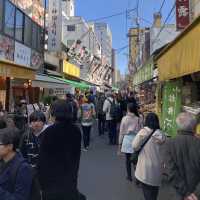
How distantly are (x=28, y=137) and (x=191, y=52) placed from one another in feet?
7.73

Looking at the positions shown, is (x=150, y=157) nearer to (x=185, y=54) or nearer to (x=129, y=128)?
(x=185, y=54)

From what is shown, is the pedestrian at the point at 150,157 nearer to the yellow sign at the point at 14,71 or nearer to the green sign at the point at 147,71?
the yellow sign at the point at 14,71

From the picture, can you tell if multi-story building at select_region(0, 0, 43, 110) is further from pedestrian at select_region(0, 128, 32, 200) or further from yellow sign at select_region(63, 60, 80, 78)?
yellow sign at select_region(63, 60, 80, 78)

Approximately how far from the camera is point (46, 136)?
4117 mm

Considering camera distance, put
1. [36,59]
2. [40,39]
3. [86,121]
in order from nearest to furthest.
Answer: [86,121] < [36,59] < [40,39]

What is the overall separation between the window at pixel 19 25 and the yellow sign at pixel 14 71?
157 inches

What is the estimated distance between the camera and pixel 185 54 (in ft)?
18.9

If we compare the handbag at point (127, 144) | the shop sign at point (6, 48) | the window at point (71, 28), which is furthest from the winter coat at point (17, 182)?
the window at point (71, 28)

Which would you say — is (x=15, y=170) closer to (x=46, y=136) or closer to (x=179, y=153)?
(x=46, y=136)

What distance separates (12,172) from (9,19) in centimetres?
1608

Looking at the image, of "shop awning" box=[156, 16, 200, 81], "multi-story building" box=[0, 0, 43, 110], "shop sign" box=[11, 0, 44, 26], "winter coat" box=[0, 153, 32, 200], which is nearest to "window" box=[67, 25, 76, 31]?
"shop sign" box=[11, 0, 44, 26]

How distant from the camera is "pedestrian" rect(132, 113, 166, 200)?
18.9ft

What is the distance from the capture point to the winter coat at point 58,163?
4.09 metres

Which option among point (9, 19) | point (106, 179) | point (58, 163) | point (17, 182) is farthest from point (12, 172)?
point (9, 19)
